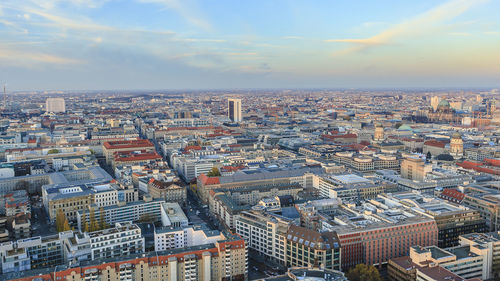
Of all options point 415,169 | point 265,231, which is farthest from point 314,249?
point 415,169

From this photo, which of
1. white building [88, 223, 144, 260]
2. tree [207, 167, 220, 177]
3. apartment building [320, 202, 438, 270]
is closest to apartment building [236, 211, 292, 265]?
apartment building [320, 202, 438, 270]

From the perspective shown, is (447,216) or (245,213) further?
(245,213)

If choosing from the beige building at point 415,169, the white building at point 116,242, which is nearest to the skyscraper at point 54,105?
the beige building at point 415,169

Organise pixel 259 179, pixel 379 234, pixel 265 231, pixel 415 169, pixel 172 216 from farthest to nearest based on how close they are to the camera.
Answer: pixel 415 169, pixel 259 179, pixel 172 216, pixel 265 231, pixel 379 234

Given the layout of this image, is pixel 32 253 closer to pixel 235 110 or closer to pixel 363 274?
pixel 363 274

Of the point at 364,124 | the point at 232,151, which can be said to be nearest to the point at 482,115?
the point at 364,124

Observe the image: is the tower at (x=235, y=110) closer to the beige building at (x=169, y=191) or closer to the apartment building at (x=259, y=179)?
the apartment building at (x=259, y=179)

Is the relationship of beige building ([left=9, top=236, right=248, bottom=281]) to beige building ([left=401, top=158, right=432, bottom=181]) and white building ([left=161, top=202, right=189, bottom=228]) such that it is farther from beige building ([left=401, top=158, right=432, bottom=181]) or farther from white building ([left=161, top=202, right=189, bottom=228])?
beige building ([left=401, top=158, right=432, bottom=181])

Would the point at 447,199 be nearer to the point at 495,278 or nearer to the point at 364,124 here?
the point at 495,278
